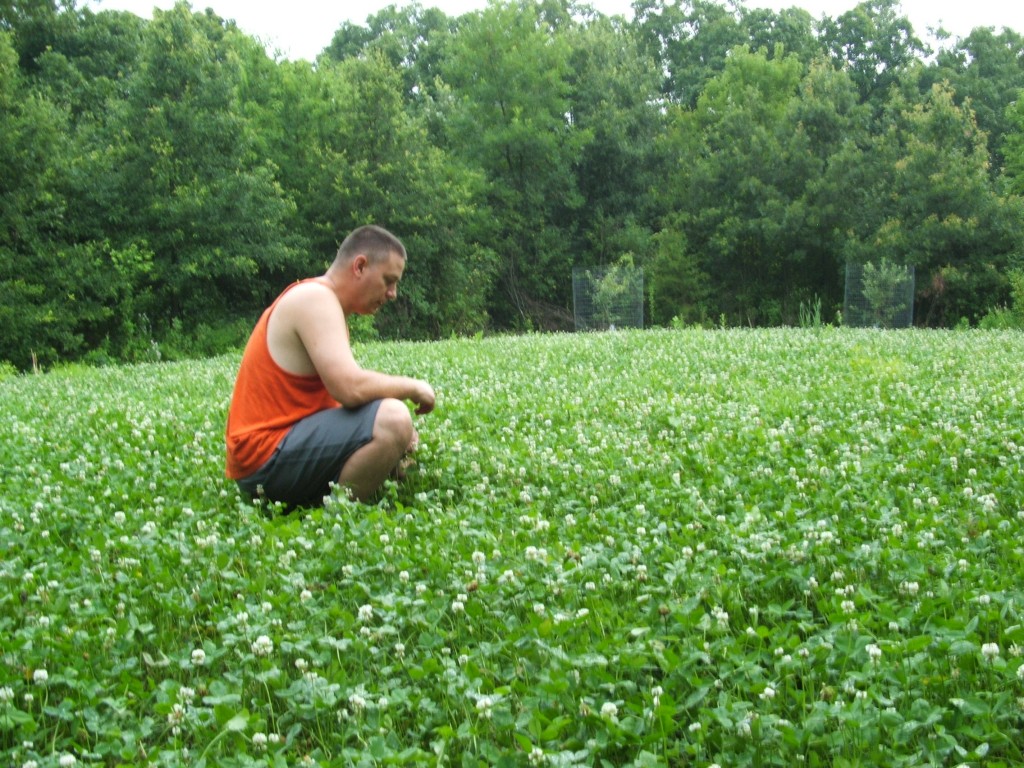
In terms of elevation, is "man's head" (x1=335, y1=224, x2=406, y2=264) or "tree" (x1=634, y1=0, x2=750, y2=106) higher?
"tree" (x1=634, y1=0, x2=750, y2=106)

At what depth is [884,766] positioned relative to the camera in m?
2.67

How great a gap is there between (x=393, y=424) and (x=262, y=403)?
909 mm

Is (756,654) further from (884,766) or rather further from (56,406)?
(56,406)

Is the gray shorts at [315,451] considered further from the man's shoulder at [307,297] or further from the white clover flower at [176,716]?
the white clover flower at [176,716]

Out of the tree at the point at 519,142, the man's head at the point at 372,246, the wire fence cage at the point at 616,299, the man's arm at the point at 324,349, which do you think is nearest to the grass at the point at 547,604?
the man's arm at the point at 324,349

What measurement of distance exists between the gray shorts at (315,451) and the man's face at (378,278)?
0.67 meters

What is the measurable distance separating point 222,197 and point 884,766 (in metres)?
30.6

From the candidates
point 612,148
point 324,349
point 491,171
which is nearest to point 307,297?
point 324,349

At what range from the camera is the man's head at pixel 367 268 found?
5.82 metres

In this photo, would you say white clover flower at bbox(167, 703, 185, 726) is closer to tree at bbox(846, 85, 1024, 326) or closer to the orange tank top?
the orange tank top

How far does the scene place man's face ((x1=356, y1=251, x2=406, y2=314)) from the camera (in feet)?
19.1

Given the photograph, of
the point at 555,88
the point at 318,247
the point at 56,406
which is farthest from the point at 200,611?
the point at 555,88

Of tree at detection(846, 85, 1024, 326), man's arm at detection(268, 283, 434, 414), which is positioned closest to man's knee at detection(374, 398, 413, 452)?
man's arm at detection(268, 283, 434, 414)

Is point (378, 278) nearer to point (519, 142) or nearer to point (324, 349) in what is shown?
point (324, 349)
